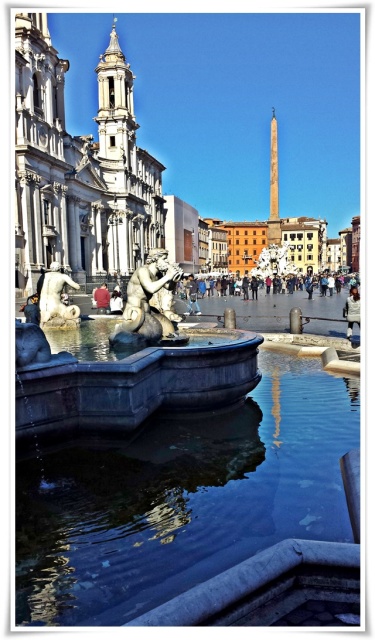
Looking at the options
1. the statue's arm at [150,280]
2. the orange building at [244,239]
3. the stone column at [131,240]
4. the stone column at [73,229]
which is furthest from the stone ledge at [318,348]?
the orange building at [244,239]

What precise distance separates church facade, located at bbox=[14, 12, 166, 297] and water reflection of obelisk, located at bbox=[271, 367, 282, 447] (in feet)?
38.2

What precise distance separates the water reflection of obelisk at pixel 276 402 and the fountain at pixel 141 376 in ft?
1.24

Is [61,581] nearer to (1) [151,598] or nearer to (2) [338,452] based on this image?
(1) [151,598]

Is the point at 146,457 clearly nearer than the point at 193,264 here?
Yes

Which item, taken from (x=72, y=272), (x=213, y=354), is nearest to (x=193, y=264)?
(x=72, y=272)

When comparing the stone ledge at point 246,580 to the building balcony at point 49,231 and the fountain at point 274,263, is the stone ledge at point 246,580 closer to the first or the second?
the building balcony at point 49,231

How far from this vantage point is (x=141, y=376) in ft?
15.2

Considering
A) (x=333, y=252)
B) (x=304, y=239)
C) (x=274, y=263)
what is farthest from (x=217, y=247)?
(x=274, y=263)

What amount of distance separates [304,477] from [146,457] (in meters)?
1.27

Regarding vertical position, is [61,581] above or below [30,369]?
below

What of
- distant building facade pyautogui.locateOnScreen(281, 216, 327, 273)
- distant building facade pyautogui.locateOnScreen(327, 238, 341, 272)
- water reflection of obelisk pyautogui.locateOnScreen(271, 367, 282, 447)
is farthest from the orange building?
water reflection of obelisk pyautogui.locateOnScreen(271, 367, 282, 447)

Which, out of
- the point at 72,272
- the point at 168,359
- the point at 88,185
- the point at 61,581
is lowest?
the point at 61,581

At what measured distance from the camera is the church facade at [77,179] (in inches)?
1133

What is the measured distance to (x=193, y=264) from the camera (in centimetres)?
7638
